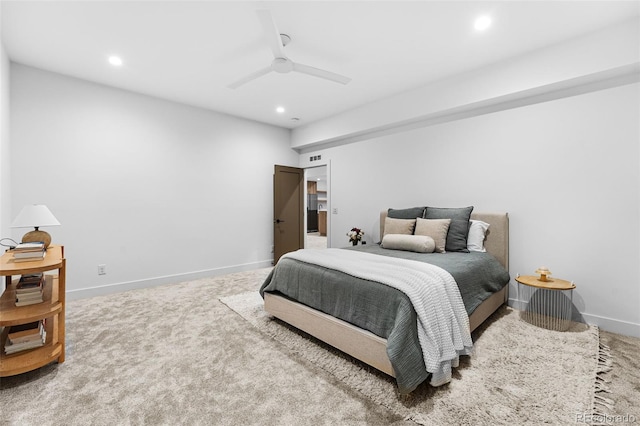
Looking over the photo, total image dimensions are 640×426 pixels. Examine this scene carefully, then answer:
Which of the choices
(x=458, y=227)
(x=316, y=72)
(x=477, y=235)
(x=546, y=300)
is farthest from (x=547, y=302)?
(x=316, y=72)

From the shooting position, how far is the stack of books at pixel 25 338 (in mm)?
1968

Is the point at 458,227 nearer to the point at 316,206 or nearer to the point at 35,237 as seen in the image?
the point at 35,237

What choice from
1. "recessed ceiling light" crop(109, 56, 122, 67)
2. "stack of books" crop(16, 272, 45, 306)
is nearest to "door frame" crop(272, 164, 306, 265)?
"recessed ceiling light" crop(109, 56, 122, 67)

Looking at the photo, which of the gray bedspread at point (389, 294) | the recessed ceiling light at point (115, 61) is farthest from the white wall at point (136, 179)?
the gray bedspread at point (389, 294)

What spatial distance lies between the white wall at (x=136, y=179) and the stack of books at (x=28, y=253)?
62.4 inches

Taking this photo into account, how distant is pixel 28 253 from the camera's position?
2.13m

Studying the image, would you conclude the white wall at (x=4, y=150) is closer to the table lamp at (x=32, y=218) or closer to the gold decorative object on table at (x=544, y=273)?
the table lamp at (x=32, y=218)

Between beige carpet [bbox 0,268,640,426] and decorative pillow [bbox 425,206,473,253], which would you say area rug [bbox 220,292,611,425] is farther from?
decorative pillow [bbox 425,206,473,253]

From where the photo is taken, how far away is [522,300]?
10.5ft

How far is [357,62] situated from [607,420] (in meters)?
3.40

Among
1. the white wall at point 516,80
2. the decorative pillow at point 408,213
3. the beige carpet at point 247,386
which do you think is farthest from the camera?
the decorative pillow at point 408,213

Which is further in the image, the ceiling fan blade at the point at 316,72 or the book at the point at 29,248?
the ceiling fan blade at the point at 316,72

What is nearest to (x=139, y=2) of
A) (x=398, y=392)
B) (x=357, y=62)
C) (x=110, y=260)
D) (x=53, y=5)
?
(x=53, y=5)

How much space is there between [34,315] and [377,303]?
2335mm
